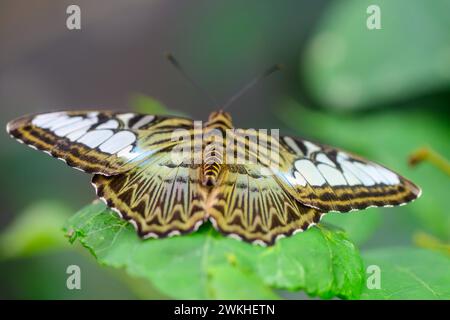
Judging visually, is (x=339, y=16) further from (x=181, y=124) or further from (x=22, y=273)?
(x=22, y=273)

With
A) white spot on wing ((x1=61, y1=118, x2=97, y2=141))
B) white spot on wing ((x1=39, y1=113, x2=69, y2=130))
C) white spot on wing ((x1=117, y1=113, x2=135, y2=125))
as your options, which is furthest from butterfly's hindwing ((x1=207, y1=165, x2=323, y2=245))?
white spot on wing ((x1=39, y1=113, x2=69, y2=130))

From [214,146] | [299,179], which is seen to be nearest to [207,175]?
[214,146]

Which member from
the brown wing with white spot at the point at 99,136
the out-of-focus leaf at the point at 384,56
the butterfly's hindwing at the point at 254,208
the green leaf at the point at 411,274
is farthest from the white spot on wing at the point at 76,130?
the out-of-focus leaf at the point at 384,56

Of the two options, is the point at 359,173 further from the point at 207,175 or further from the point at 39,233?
the point at 39,233

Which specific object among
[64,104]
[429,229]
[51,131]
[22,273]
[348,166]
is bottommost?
[22,273]

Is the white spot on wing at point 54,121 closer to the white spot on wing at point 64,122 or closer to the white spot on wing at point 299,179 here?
the white spot on wing at point 64,122

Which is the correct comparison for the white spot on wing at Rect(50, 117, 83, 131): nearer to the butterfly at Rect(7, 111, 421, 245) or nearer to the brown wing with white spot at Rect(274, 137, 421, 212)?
the butterfly at Rect(7, 111, 421, 245)

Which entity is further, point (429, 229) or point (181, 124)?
point (429, 229)

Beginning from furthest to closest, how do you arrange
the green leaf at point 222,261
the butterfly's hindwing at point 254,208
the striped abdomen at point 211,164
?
the striped abdomen at point 211,164 < the butterfly's hindwing at point 254,208 < the green leaf at point 222,261
